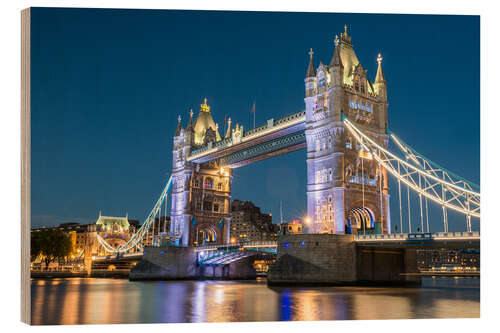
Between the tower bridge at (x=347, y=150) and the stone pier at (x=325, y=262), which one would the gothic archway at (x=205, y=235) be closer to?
the tower bridge at (x=347, y=150)

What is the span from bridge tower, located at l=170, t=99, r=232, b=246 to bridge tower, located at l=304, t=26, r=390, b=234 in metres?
23.4

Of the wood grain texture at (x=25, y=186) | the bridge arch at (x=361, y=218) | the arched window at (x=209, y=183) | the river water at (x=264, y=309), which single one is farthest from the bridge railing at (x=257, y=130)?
the wood grain texture at (x=25, y=186)

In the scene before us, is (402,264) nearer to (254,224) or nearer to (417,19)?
(417,19)

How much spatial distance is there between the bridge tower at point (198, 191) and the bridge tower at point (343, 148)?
23394 mm

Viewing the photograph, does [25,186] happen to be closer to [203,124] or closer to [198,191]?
[198,191]

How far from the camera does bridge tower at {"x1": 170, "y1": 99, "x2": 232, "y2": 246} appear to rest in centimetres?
6506

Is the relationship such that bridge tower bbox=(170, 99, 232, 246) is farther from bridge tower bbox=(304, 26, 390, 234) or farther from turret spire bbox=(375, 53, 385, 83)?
turret spire bbox=(375, 53, 385, 83)

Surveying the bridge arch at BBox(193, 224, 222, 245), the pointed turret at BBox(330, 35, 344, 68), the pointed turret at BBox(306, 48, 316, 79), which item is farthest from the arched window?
the pointed turret at BBox(330, 35, 344, 68)

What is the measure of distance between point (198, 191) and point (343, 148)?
27.8 m

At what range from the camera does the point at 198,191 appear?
65562 millimetres

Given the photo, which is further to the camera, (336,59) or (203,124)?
(203,124)

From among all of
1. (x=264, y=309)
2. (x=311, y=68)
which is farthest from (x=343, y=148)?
(x=264, y=309)

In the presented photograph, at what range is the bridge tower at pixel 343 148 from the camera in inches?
1618
